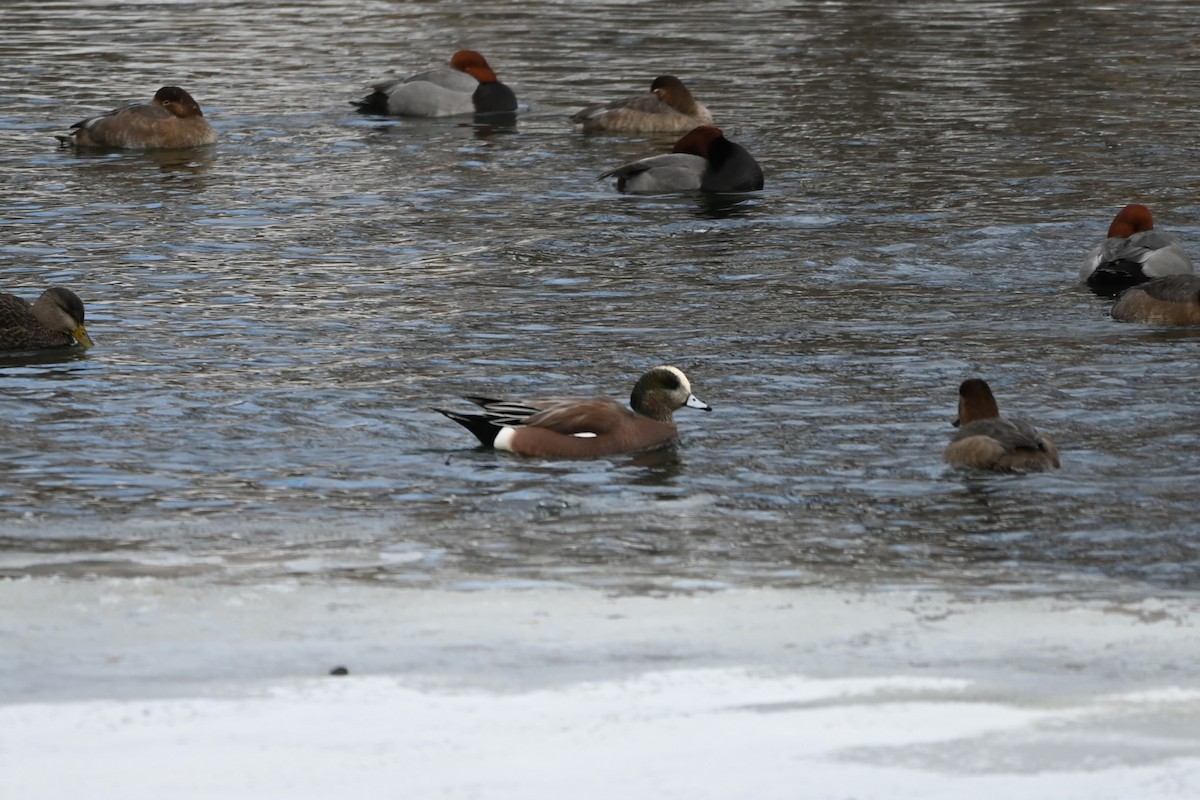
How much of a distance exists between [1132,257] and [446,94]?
1226 centimetres

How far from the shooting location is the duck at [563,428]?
1059 centimetres

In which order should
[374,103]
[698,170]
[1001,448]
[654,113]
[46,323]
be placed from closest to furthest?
[1001,448]
[46,323]
[698,170]
[654,113]
[374,103]

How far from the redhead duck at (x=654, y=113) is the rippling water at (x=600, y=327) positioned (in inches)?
14.5

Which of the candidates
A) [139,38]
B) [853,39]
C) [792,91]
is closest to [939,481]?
[792,91]

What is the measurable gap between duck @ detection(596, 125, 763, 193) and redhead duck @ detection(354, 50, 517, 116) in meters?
4.92

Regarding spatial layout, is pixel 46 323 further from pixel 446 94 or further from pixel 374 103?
pixel 446 94

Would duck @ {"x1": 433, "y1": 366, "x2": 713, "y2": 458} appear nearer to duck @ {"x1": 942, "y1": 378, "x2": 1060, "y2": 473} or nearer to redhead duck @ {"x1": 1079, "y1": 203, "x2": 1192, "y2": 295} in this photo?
duck @ {"x1": 942, "y1": 378, "x2": 1060, "y2": 473}

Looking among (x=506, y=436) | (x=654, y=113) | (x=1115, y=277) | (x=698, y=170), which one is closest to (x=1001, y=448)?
(x=506, y=436)

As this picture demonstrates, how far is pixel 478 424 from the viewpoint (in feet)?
35.1

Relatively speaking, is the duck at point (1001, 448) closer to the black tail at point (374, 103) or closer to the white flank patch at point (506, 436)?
the white flank patch at point (506, 436)

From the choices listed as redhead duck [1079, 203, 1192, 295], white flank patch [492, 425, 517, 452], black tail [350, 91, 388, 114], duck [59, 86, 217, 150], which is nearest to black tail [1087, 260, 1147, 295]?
redhead duck [1079, 203, 1192, 295]

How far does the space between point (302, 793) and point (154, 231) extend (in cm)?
A: 1214

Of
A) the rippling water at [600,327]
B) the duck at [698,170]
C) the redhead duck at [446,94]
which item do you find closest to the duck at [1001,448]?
the rippling water at [600,327]

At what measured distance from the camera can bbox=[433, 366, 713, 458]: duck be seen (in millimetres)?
10594
